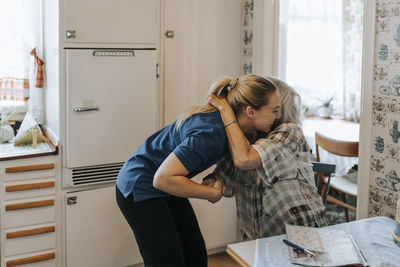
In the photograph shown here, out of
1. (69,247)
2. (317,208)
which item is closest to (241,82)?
(317,208)

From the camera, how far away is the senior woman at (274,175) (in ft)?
5.87

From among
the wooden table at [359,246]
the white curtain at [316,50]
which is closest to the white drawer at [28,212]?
the wooden table at [359,246]

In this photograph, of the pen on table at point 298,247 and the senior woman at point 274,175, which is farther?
the senior woman at point 274,175

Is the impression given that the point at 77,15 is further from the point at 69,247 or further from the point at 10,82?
the point at 69,247

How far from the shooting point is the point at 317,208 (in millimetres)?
1902

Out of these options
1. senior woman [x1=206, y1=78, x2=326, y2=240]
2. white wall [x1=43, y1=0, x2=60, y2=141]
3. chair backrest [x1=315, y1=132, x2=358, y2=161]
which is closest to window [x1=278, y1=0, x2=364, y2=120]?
chair backrest [x1=315, y1=132, x2=358, y2=161]

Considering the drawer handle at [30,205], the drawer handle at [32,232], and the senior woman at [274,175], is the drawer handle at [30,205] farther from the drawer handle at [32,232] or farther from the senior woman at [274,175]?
the senior woman at [274,175]

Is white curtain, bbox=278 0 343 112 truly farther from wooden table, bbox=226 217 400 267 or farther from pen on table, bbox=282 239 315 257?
pen on table, bbox=282 239 315 257

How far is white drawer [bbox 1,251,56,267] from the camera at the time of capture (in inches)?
95.3

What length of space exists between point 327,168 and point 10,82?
79.0 inches

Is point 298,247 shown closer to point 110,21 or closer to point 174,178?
point 174,178

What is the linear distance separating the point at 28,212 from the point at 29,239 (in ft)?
0.48

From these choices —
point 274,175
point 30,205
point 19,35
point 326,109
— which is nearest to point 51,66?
point 19,35

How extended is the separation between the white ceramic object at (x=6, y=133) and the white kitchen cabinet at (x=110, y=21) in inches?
27.5
